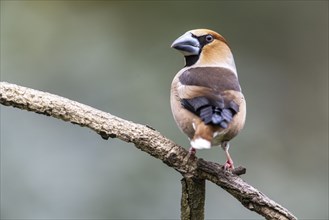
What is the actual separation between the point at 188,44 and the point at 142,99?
139cm

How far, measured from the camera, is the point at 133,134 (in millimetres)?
1959

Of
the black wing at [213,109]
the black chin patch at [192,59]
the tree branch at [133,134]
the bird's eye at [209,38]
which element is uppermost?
the bird's eye at [209,38]

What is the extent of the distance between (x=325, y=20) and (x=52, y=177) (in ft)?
6.92

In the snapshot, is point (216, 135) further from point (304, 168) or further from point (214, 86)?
point (304, 168)

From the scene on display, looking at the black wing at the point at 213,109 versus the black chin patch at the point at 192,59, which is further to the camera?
the black chin patch at the point at 192,59

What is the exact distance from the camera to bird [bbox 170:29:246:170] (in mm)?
1976

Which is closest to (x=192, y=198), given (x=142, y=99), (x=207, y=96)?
(x=207, y=96)

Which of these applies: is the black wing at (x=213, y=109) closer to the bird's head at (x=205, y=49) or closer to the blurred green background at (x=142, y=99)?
the bird's head at (x=205, y=49)

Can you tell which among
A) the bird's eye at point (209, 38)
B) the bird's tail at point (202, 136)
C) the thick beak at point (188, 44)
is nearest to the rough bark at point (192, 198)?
the bird's tail at point (202, 136)

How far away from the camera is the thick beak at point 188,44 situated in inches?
93.4

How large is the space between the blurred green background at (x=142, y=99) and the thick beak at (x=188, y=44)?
3.69ft

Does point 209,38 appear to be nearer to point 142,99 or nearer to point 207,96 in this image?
point 207,96

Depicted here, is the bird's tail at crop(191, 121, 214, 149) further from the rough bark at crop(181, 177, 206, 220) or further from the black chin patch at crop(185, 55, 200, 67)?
the black chin patch at crop(185, 55, 200, 67)

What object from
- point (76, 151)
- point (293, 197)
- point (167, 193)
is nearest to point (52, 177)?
point (76, 151)
